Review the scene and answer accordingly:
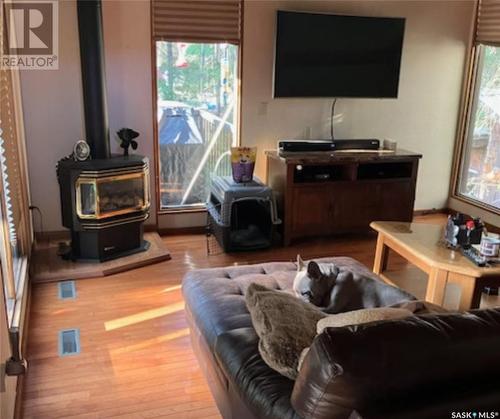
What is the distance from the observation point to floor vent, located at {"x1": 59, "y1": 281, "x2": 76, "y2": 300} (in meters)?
3.42

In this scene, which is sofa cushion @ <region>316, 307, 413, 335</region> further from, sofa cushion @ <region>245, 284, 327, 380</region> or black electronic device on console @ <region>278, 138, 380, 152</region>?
black electronic device on console @ <region>278, 138, 380, 152</region>

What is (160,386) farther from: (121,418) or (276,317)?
(276,317)

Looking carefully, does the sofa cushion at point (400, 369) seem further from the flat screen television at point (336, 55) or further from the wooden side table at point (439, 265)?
the flat screen television at point (336, 55)

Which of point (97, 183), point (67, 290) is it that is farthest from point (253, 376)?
point (97, 183)

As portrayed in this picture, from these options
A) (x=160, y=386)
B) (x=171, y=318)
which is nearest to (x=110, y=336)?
(x=171, y=318)

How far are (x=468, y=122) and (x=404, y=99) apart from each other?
2.38 ft

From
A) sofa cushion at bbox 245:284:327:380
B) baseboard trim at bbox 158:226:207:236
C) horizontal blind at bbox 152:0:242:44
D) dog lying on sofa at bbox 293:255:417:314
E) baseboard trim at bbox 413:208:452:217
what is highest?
horizontal blind at bbox 152:0:242:44

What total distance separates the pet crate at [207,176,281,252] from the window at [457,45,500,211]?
223 centimetres

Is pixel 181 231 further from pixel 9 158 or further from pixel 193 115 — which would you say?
pixel 9 158

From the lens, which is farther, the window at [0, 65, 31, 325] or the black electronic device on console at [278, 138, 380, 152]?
the black electronic device on console at [278, 138, 380, 152]

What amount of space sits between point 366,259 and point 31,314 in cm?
250

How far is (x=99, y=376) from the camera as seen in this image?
2.58 metres

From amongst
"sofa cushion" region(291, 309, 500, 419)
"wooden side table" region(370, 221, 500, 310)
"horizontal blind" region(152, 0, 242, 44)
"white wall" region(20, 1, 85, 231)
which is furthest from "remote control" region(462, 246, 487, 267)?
"white wall" region(20, 1, 85, 231)

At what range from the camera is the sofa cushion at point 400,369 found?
1.24 m
